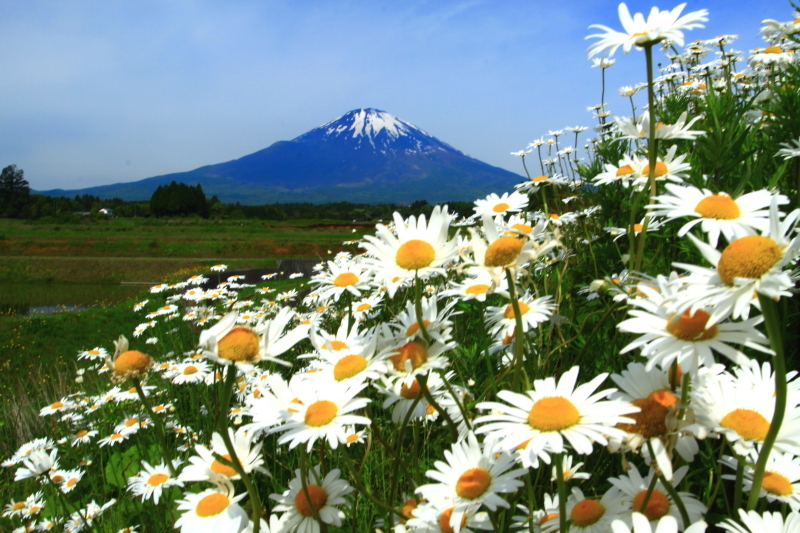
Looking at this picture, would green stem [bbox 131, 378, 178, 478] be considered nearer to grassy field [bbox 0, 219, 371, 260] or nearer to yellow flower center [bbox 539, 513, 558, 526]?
yellow flower center [bbox 539, 513, 558, 526]

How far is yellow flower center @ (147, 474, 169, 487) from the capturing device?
2.09m

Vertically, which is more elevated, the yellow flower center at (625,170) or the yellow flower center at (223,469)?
the yellow flower center at (625,170)

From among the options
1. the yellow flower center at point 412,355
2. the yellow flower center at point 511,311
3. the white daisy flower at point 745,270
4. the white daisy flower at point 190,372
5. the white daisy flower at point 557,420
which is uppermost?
the white daisy flower at point 745,270

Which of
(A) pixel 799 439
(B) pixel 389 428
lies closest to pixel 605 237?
(B) pixel 389 428

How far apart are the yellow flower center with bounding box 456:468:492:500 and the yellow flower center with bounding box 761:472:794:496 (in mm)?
554

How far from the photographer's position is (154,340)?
5305 mm

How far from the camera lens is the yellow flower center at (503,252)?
1143 mm

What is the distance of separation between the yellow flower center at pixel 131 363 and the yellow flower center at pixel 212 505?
0.42 meters

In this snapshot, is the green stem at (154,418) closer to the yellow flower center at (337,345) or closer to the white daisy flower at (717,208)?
the yellow flower center at (337,345)

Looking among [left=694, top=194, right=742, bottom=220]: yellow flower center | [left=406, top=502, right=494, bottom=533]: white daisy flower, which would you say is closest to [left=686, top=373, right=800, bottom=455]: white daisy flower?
[left=694, top=194, right=742, bottom=220]: yellow flower center

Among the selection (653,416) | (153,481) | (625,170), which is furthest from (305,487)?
(625,170)

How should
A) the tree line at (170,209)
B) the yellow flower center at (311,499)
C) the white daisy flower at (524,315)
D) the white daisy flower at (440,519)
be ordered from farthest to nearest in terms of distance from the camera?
1. the tree line at (170,209)
2. the white daisy flower at (524,315)
3. the yellow flower center at (311,499)
4. the white daisy flower at (440,519)

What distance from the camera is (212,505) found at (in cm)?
133

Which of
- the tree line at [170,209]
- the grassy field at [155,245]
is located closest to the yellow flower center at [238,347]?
the grassy field at [155,245]
